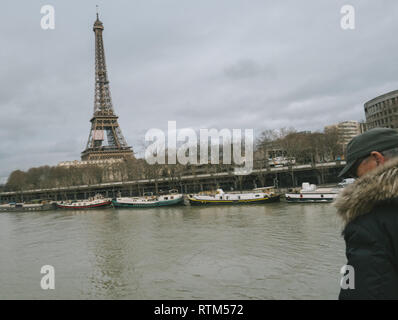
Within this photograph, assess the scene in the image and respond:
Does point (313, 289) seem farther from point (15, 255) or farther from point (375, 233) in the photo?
point (15, 255)

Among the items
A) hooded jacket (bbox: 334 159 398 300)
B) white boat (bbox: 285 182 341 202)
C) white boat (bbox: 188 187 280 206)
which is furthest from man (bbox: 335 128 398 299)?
white boat (bbox: 188 187 280 206)

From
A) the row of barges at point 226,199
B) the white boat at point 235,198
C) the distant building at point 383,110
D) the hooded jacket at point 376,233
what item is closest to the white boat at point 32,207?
the row of barges at point 226,199

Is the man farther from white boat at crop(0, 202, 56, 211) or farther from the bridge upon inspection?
white boat at crop(0, 202, 56, 211)

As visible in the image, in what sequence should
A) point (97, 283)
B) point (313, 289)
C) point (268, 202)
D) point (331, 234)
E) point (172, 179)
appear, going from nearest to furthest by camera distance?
point (313, 289), point (97, 283), point (331, 234), point (268, 202), point (172, 179)

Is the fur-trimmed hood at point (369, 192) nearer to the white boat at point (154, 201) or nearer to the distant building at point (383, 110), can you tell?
the white boat at point (154, 201)

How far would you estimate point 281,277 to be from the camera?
432 inches

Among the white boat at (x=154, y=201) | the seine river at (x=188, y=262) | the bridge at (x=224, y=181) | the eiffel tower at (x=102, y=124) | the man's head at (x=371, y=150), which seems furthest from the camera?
the eiffel tower at (x=102, y=124)

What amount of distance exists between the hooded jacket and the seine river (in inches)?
337

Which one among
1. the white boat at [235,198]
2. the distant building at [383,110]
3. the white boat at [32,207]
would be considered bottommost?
the white boat at [32,207]

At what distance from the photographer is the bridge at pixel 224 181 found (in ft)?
164

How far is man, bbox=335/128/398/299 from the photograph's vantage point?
61.5 inches

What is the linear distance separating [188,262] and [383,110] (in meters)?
68.6
